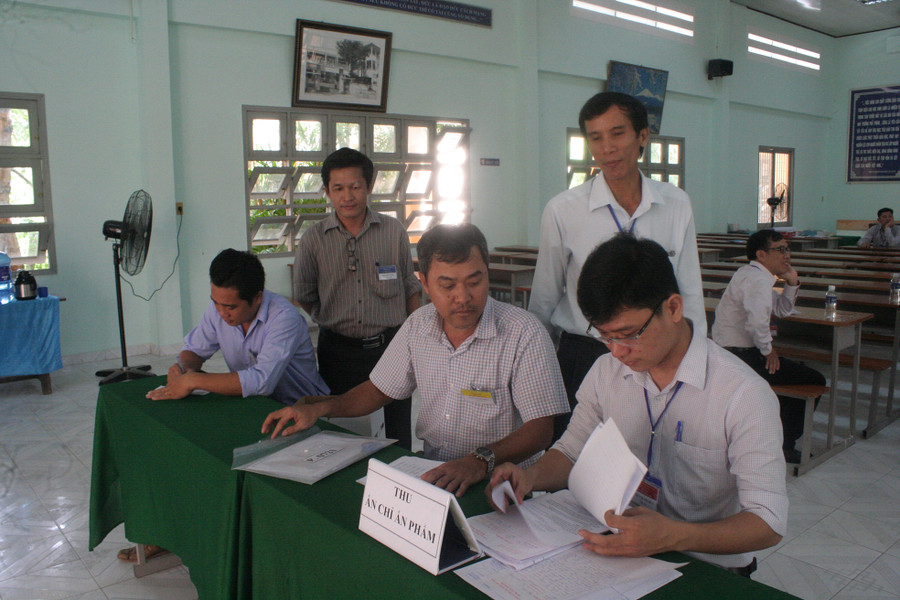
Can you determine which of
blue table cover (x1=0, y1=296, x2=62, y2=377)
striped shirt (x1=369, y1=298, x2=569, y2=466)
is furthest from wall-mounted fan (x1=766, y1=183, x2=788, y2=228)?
striped shirt (x1=369, y1=298, x2=569, y2=466)

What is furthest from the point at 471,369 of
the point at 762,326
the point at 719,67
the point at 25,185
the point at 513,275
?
the point at 719,67

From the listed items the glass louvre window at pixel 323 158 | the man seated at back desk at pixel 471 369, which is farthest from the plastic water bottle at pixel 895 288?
the glass louvre window at pixel 323 158

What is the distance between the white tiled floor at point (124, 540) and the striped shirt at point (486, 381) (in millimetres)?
1148

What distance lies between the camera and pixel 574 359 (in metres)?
2.06

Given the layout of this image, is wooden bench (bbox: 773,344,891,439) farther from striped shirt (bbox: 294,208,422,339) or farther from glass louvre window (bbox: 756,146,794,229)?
glass louvre window (bbox: 756,146,794,229)

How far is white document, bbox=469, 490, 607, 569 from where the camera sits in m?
1.07

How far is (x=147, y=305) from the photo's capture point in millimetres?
5773

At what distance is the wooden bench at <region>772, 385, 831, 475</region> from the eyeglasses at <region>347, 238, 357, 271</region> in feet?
6.75

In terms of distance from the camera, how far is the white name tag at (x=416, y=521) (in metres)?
1.03

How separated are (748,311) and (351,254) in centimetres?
197

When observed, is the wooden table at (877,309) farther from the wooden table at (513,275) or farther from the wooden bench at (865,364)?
the wooden table at (513,275)

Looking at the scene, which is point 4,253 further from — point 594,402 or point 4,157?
point 594,402

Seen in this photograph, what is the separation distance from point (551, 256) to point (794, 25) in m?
13.1

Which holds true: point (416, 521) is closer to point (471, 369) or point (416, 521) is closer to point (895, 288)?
point (471, 369)
